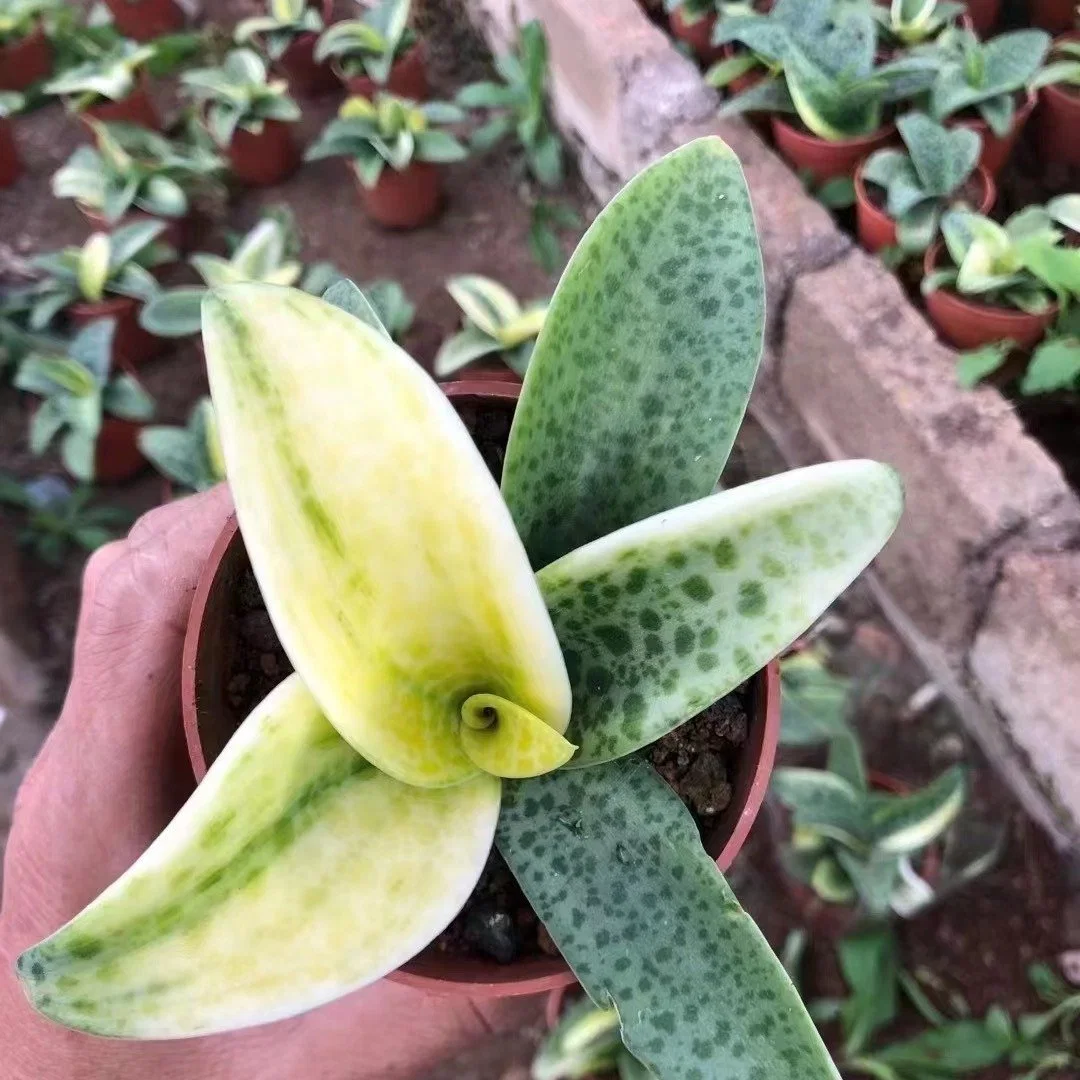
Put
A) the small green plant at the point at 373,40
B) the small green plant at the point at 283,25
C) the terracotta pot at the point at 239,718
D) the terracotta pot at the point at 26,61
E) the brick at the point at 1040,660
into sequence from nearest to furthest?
the terracotta pot at the point at 239,718
the brick at the point at 1040,660
the small green plant at the point at 373,40
the small green plant at the point at 283,25
the terracotta pot at the point at 26,61

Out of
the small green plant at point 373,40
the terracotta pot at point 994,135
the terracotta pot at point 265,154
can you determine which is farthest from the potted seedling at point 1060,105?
the terracotta pot at point 265,154

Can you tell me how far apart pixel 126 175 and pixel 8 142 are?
1.43 ft

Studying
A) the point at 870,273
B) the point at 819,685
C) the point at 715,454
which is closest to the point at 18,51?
the point at 870,273

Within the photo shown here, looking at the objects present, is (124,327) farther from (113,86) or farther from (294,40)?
(294,40)

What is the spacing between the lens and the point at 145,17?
2.09m

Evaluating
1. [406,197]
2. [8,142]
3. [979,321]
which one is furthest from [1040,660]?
[8,142]

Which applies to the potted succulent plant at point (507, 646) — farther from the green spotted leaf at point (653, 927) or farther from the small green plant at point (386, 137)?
the small green plant at point (386, 137)

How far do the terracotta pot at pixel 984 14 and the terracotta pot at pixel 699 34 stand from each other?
1.31 feet

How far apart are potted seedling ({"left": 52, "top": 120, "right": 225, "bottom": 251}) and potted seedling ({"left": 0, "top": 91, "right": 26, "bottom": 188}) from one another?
240mm

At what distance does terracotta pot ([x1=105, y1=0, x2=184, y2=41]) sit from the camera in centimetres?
207

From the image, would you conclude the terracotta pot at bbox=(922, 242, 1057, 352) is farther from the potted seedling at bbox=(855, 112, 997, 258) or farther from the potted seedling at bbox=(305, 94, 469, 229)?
the potted seedling at bbox=(305, 94, 469, 229)

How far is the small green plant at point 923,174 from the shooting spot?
1.20 metres

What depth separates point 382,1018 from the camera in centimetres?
89

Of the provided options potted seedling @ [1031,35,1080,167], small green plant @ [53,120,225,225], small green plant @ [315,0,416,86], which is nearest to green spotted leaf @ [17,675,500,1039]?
potted seedling @ [1031,35,1080,167]
